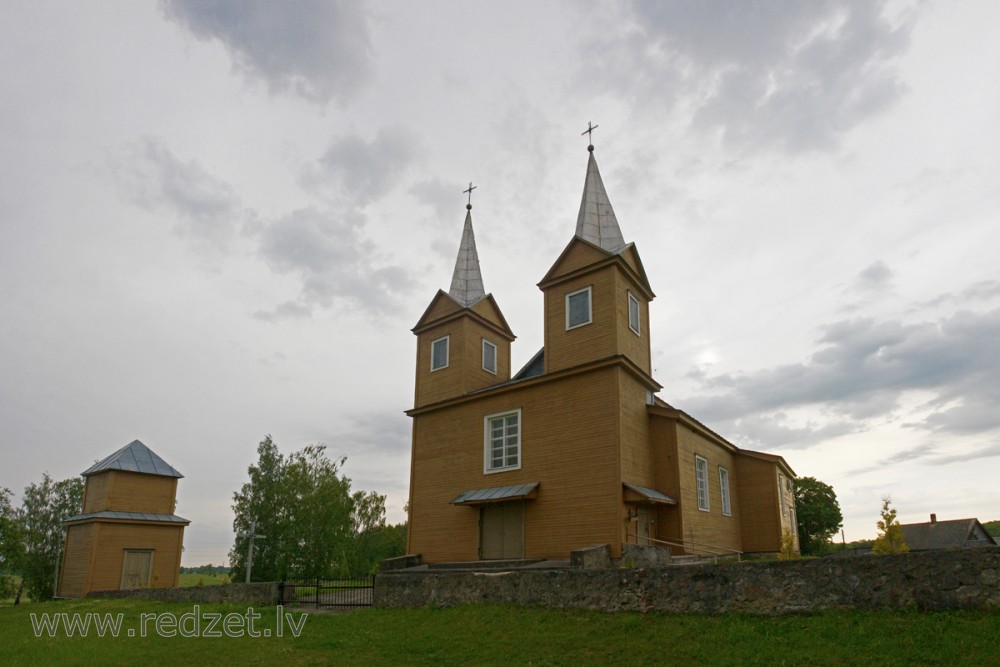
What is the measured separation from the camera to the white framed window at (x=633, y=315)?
2212cm

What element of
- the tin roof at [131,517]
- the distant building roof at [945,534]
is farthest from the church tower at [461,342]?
the distant building roof at [945,534]

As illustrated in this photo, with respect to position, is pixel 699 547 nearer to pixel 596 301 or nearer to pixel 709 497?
pixel 709 497

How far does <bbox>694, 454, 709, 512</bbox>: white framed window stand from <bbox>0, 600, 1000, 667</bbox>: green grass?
1222 centimetres

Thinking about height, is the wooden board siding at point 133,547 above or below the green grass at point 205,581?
above

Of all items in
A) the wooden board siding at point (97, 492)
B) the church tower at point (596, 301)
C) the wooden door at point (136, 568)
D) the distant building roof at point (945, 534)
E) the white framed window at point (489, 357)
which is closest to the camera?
the church tower at point (596, 301)

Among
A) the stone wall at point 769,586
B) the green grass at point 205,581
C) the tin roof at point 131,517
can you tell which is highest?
the tin roof at point 131,517

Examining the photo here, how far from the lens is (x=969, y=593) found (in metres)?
9.32

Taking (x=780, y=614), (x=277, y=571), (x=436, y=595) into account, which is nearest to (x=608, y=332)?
(x=436, y=595)

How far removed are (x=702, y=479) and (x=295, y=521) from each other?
25.3 m

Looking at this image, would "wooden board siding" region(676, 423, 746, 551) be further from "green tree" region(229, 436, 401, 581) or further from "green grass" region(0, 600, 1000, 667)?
"green tree" region(229, 436, 401, 581)

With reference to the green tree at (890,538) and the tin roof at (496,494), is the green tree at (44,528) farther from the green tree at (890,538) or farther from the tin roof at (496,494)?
the green tree at (890,538)

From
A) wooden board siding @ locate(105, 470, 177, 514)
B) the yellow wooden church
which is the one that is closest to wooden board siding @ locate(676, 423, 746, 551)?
the yellow wooden church

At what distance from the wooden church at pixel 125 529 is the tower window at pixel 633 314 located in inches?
1020

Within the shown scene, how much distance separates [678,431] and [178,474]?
87.4 feet
